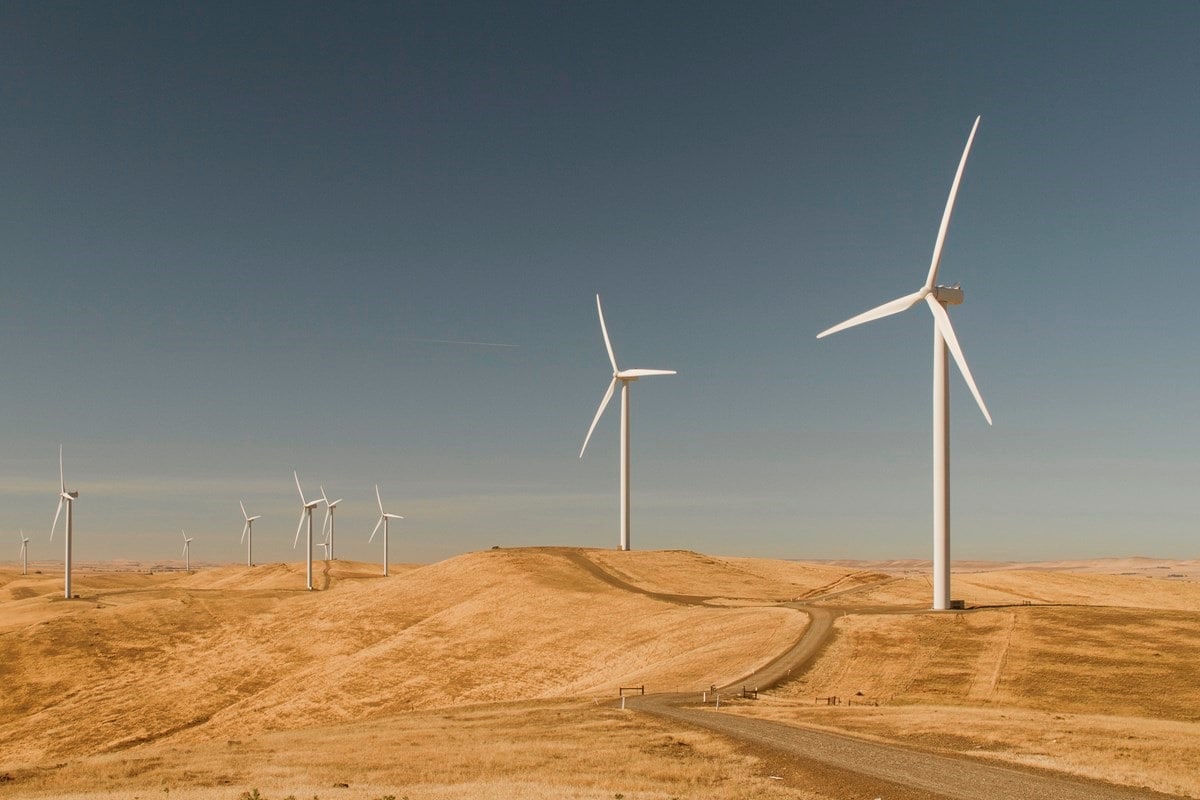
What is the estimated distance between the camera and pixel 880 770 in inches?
1473

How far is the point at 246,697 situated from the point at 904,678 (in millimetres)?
66493

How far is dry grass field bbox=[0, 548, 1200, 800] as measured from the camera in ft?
131

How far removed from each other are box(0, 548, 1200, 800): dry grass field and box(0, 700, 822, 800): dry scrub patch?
22 centimetres

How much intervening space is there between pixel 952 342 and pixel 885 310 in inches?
424

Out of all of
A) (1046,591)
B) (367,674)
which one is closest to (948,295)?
(1046,591)

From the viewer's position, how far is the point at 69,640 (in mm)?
111812

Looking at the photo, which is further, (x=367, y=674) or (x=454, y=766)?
(x=367, y=674)

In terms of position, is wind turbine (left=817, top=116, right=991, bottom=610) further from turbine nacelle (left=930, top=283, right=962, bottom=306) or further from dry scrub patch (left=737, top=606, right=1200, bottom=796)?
dry scrub patch (left=737, top=606, right=1200, bottom=796)

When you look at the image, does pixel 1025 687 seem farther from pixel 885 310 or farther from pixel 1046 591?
pixel 1046 591

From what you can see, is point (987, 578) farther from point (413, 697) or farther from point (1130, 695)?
point (413, 697)

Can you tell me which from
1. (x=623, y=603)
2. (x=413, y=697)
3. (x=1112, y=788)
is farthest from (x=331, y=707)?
Answer: (x=1112, y=788)

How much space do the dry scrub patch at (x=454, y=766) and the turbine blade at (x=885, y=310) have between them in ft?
161

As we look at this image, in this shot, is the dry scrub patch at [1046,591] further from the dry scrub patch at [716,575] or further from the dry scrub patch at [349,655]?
the dry scrub patch at [349,655]

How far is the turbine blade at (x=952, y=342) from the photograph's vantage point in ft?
230
